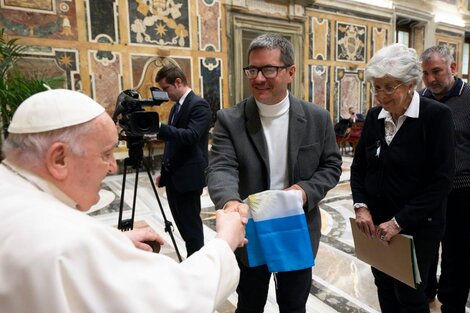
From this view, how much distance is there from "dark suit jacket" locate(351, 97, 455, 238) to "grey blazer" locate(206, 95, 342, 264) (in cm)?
29

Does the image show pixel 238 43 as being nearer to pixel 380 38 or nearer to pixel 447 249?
pixel 380 38

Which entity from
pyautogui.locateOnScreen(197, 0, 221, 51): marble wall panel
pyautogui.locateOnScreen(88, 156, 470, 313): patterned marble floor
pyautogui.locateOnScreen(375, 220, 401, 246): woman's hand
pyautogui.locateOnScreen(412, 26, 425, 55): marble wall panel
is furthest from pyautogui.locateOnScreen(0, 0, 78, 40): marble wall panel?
pyautogui.locateOnScreen(412, 26, 425, 55): marble wall panel

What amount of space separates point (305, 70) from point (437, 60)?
8.41 metres

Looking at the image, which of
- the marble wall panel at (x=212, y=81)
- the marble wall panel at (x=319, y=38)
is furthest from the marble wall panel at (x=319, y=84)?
the marble wall panel at (x=212, y=81)

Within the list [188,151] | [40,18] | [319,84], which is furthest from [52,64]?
[319,84]

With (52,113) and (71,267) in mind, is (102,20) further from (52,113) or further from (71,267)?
(71,267)

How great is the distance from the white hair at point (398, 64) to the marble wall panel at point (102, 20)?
6720 mm

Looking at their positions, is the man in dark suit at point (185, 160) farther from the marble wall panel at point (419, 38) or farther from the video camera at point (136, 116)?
the marble wall panel at point (419, 38)

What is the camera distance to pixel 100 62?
722 centimetres

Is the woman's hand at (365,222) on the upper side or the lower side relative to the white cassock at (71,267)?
lower

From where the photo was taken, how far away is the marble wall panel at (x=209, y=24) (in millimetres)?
8242

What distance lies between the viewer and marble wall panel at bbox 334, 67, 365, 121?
36.8 feet

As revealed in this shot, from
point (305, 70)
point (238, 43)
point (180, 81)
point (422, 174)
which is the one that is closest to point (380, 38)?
point (305, 70)

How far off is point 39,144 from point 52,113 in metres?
0.09
